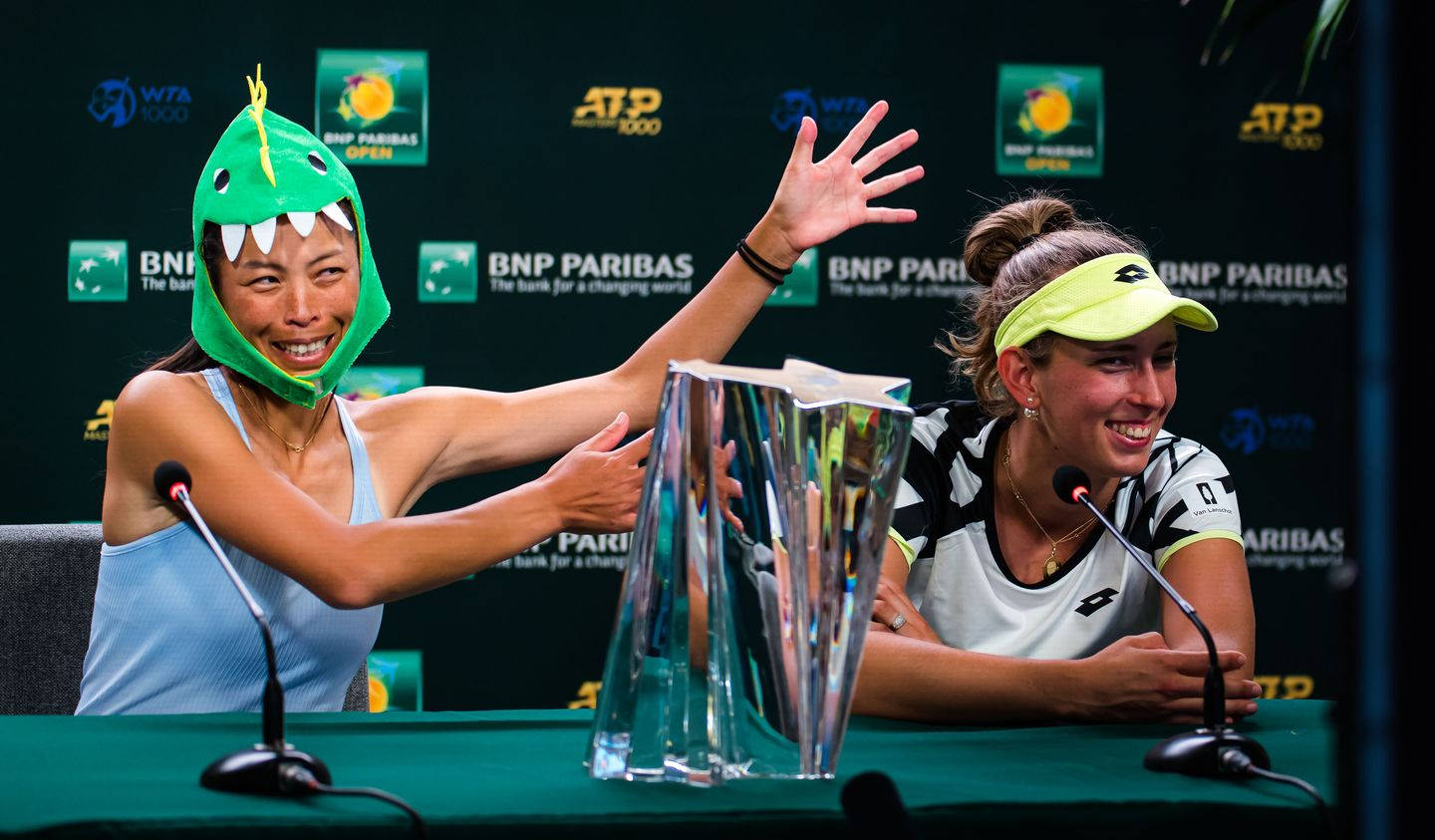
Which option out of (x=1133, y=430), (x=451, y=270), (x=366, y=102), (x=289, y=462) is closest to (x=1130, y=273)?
(x=1133, y=430)

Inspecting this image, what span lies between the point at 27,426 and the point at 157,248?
553 mm

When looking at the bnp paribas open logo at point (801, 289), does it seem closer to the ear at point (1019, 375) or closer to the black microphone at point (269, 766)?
the ear at point (1019, 375)

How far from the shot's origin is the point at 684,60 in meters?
3.70

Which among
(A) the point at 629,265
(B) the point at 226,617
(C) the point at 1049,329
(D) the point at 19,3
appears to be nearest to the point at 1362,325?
(C) the point at 1049,329

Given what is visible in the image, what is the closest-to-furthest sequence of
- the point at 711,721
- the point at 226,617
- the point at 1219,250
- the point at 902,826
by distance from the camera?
the point at 902,826 → the point at 711,721 → the point at 226,617 → the point at 1219,250

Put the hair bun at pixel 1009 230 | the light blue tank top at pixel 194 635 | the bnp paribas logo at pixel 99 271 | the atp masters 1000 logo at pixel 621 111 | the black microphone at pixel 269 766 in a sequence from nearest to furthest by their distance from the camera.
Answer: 1. the black microphone at pixel 269 766
2. the light blue tank top at pixel 194 635
3. the hair bun at pixel 1009 230
4. the bnp paribas logo at pixel 99 271
5. the atp masters 1000 logo at pixel 621 111

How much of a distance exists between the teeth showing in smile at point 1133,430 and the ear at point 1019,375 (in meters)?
0.12

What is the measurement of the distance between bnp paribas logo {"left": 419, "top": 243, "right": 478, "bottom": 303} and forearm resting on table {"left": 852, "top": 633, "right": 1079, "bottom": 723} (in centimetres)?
232

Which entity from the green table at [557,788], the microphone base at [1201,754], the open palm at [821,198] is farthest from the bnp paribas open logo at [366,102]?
the microphone base at [1201,754]

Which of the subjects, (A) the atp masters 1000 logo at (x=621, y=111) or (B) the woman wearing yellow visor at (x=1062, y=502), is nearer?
(B) the woman wearing yellow visor at (x=1062, y=502)

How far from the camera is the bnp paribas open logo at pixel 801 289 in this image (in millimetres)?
3701

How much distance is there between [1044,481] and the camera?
193 cm

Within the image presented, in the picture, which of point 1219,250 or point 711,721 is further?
point 1219,250

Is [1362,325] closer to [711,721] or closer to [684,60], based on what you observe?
[711,721]
